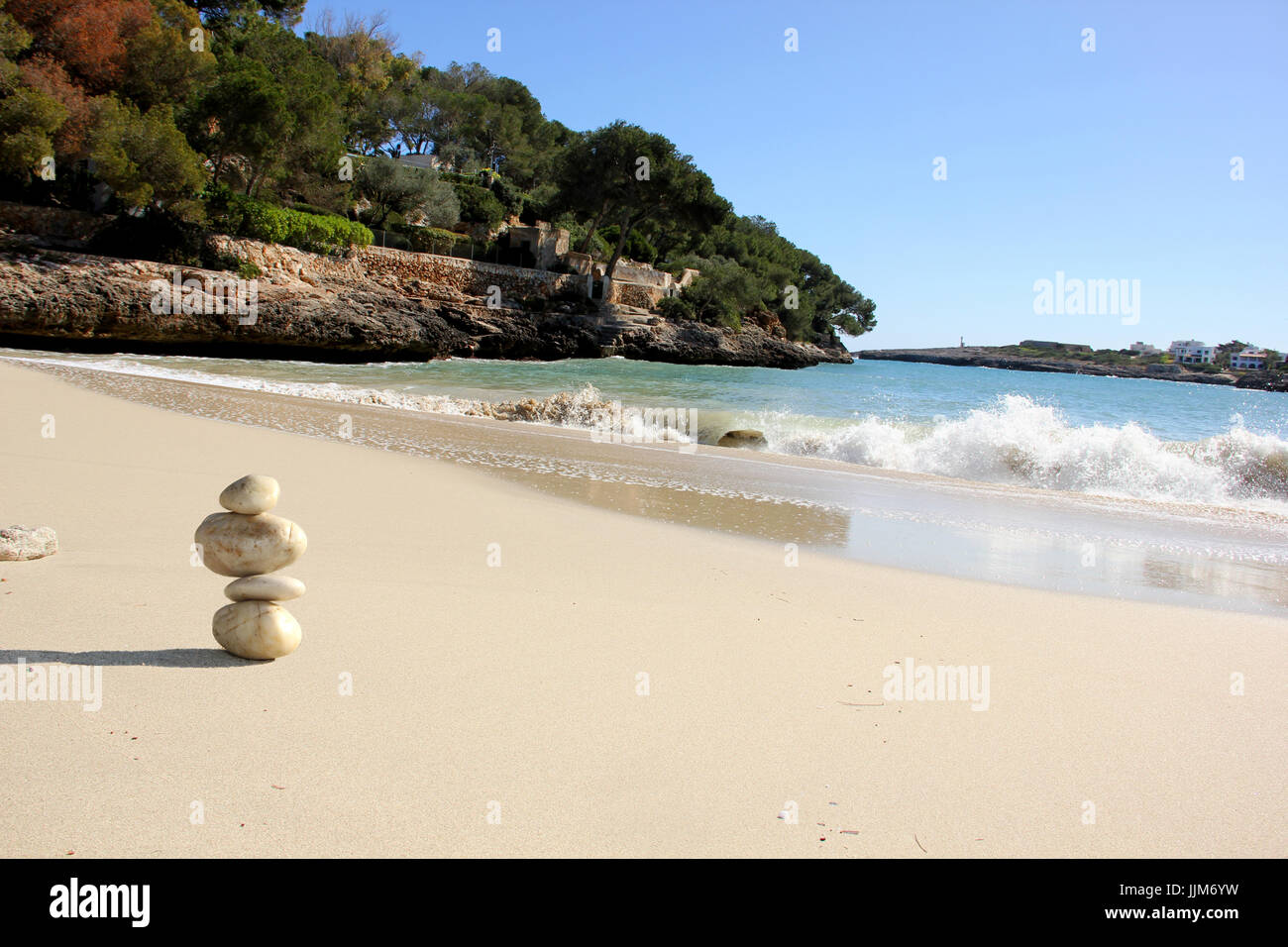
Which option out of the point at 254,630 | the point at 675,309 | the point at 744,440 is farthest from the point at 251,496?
the point at 675,309

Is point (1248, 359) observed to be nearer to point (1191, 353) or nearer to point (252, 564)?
point (1191, 353)

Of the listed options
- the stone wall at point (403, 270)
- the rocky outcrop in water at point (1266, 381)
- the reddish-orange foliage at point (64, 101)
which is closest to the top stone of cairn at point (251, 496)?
the reddish-orange foliage at point (64, 101)

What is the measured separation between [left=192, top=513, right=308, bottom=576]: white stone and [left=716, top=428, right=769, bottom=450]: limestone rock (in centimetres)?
1363

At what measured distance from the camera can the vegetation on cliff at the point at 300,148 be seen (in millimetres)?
27688

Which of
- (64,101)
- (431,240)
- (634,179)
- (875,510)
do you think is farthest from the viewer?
(634,179)

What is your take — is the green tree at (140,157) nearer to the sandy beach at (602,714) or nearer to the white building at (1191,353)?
the sandy beach at (602,714)

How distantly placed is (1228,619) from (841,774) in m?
4.20

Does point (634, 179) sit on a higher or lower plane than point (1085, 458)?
higher

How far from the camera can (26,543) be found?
4387 millimetres

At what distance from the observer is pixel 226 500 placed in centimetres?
341

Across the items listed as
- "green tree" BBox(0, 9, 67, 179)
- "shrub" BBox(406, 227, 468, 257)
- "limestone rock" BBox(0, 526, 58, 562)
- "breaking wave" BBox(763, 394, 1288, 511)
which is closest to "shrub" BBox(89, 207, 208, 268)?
"green tree" BBox(0, 9, 67, 179)

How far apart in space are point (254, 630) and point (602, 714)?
1.51 m

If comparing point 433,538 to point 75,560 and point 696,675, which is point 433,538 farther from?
point 696,675
